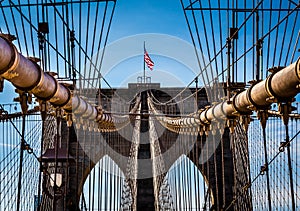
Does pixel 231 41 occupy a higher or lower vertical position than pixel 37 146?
higher

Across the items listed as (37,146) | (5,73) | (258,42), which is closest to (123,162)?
(37,146)

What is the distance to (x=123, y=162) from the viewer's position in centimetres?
1386

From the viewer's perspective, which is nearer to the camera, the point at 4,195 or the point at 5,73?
the point at 5,73

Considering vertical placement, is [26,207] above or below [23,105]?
below

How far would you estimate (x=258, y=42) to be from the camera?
3467mm

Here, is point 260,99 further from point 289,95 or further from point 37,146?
point 37,146

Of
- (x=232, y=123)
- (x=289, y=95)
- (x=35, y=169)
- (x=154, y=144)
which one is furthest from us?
(x=154, y=144)

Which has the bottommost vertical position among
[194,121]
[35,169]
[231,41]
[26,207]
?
[26,207]

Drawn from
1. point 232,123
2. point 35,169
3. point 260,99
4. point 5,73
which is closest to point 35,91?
point 5,73

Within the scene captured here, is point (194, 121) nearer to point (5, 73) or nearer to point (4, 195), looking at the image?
point (4, 195)

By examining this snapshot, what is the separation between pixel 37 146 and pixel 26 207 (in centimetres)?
272

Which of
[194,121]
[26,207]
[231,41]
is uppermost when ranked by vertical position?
[231,41]

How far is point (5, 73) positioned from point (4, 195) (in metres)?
5.01

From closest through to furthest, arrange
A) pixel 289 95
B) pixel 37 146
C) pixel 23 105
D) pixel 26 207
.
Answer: pixel 289 95 < pixel 23 105 < pixel 26 207 < pixel 37 146
